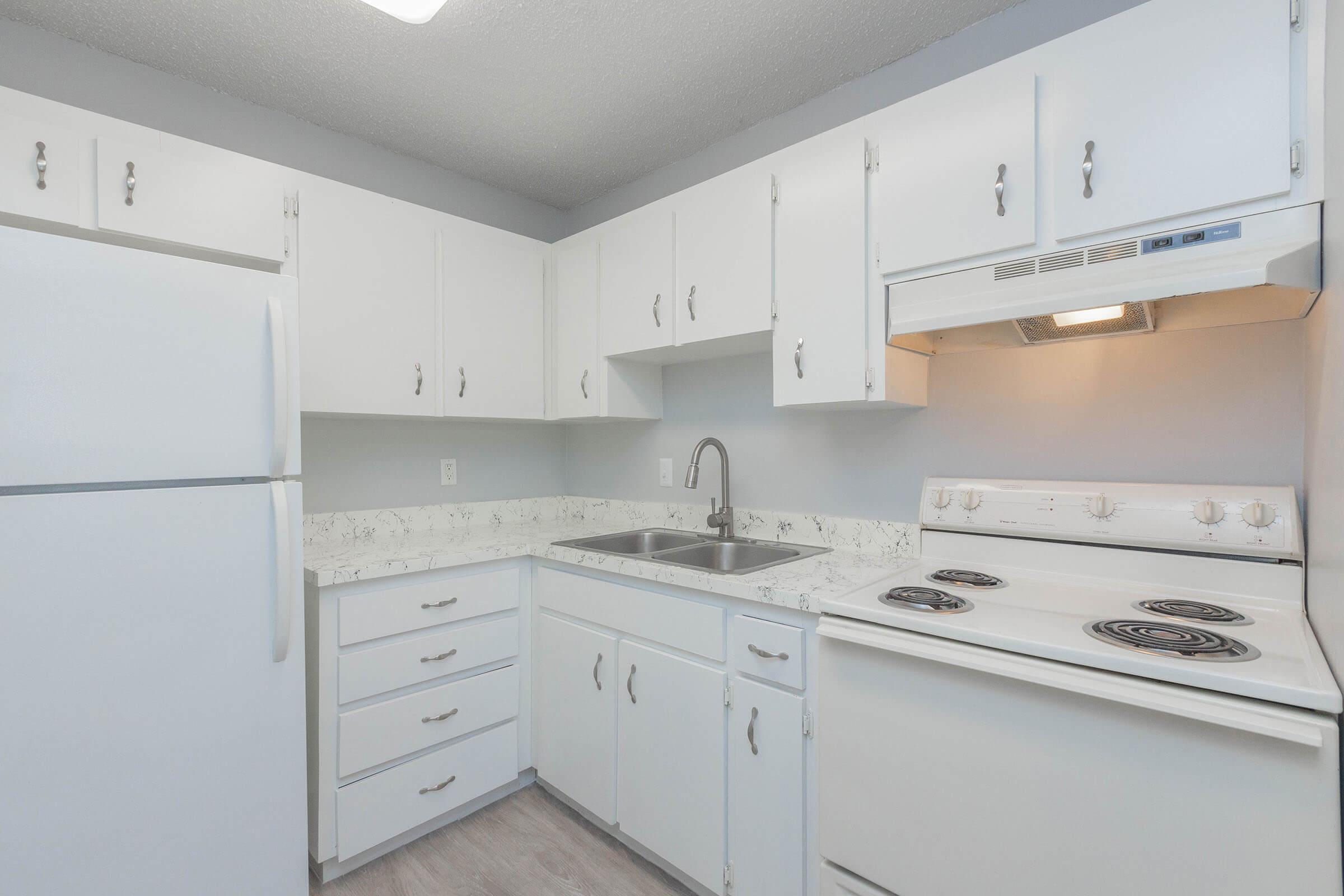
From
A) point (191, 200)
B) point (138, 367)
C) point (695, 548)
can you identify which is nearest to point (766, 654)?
point (695, 548)

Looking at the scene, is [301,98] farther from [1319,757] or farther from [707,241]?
[1319,757]

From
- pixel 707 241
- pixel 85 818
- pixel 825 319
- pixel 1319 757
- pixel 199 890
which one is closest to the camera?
pixel 1319 757

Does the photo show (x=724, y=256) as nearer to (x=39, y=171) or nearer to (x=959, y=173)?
(x=959, y=173)

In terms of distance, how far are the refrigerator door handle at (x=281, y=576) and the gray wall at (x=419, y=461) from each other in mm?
864

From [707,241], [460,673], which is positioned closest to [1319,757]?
[707,241]

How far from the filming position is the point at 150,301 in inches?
51.8

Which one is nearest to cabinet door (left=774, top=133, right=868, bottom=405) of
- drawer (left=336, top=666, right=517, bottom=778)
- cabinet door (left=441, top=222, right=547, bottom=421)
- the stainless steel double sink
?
the stainless steel double sink

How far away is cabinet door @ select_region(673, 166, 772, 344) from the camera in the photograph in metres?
1.89

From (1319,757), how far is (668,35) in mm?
2201

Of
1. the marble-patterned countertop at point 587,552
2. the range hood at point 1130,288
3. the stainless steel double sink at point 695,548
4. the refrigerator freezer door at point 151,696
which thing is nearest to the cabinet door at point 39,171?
the refrigerator freezer door at point 151,696

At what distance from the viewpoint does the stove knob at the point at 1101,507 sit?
57.4 inches

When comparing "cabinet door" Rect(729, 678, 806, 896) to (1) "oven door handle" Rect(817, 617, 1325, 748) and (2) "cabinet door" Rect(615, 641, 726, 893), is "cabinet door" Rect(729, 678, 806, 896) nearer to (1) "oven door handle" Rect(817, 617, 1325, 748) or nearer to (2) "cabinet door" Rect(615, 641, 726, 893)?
(2) "cabinet door" Rect(615, 641, 726, 893)

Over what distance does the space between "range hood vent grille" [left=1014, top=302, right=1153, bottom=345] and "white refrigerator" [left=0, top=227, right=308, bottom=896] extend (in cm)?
185

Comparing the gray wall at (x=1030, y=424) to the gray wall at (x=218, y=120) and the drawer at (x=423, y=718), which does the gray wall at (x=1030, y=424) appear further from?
the gray wall at (x=218, y=120)
